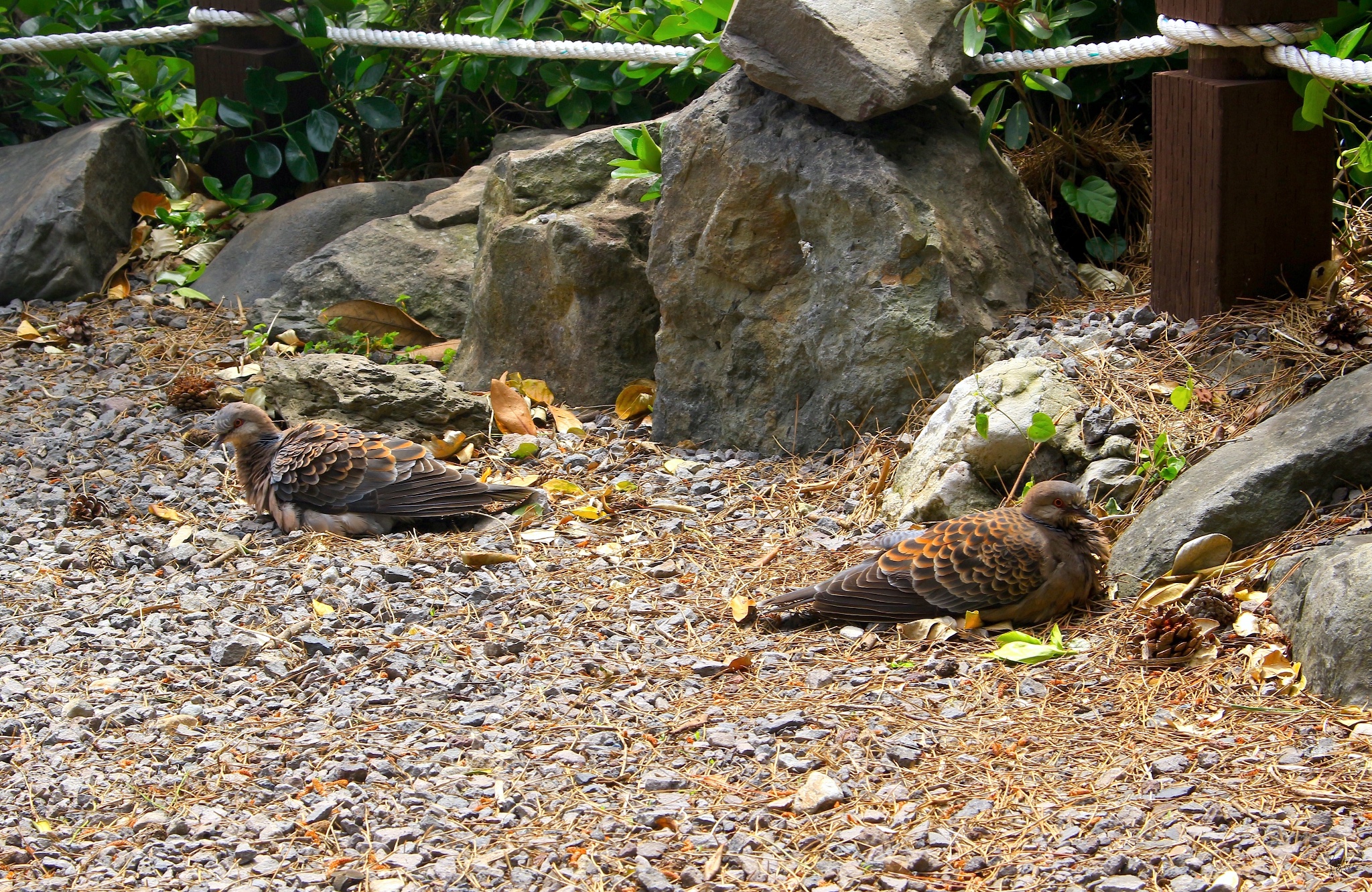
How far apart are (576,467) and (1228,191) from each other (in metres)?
2.52

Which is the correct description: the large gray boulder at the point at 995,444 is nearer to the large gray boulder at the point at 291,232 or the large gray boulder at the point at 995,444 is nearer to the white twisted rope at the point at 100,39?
the large gray boulder at the point at 291,232

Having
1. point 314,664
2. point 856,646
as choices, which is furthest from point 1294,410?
point 314,664

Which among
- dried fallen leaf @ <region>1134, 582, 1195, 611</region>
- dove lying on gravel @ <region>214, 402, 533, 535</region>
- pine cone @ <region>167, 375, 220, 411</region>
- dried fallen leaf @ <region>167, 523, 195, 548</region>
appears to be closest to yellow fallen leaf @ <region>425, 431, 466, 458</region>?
dove lying on gravel @ <region>214, 402, 533, 535</region>

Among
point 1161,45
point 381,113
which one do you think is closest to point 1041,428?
point 1161,45

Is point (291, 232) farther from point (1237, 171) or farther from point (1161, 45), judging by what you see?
point (1237, 171)

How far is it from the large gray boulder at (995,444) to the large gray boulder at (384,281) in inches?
115

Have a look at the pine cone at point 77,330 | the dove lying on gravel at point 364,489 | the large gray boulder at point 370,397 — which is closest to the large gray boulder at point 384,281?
the pine cone at point 77,330

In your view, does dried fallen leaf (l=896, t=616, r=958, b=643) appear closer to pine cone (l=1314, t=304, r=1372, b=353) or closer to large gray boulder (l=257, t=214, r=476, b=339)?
pine cone (l=1314, t=304, r=1372, b=353)

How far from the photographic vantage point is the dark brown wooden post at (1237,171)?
4.28 m

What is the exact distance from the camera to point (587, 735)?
10.2ft

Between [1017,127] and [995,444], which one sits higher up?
[1017,127]

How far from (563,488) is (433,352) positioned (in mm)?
1696

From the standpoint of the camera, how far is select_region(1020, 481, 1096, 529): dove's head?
3.72 meters

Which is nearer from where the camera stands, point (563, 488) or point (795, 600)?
point (795, 600)
